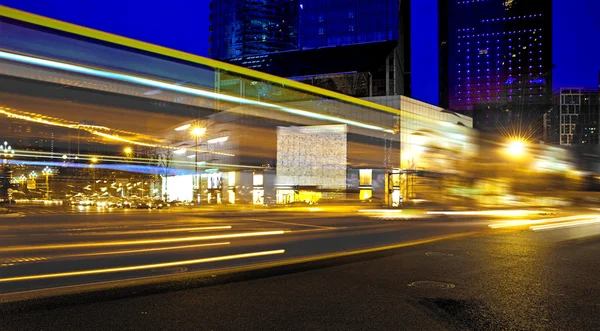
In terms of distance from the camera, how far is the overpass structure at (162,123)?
20.7 ft

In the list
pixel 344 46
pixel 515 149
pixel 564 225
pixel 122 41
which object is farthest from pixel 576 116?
pixel 122 41

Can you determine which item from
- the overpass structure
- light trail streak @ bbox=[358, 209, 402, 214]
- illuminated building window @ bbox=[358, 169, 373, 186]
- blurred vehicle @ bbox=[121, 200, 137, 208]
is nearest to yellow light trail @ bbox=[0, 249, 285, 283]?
the overpass structure

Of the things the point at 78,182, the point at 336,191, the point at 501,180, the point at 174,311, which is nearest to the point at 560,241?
the point at 501,180

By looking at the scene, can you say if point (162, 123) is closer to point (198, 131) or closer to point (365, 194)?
point (198, 131)

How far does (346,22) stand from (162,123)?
64.6 m

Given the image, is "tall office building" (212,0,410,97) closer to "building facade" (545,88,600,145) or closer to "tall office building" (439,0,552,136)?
"building facade" (545,88,600,145)

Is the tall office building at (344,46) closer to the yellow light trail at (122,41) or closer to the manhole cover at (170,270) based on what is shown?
the yellow light trail at (122,41)

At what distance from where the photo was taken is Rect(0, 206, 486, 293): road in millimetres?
7797

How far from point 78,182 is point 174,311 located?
4057 millimetres

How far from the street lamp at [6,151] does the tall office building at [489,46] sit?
462 ft

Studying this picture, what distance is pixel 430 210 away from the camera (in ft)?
73.2

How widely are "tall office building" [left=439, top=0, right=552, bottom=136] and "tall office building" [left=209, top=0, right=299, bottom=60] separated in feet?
217

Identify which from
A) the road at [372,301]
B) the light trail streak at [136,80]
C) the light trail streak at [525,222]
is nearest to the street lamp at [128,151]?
the light trail streak at [136,80]

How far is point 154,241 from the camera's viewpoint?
10.9m
